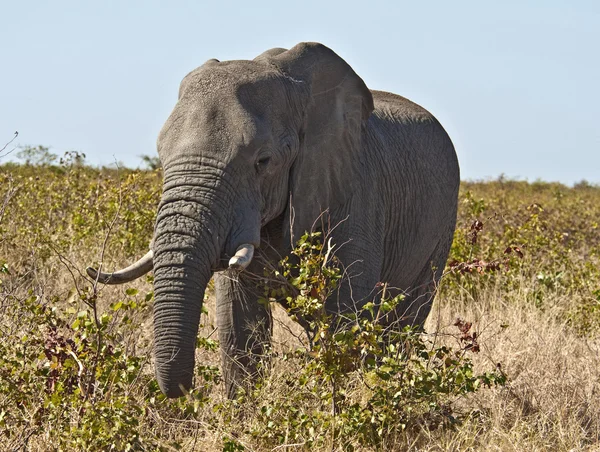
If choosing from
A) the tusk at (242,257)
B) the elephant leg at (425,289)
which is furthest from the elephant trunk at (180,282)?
the elephant leg at (425,289)

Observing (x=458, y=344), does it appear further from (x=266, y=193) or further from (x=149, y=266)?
(x=149, y=266)

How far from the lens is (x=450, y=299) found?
9.49m

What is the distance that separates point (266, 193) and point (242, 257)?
603mm

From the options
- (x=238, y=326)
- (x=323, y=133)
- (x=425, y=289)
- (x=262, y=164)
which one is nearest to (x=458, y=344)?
(x=425, y=289)

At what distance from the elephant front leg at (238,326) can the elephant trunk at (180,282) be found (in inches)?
40.5

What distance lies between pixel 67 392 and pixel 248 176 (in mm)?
1384

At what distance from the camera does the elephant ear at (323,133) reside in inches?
242

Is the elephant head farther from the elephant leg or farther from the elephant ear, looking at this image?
the elephant leg

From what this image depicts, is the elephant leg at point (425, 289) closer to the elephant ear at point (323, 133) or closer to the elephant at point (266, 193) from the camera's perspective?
the elephant at point (266, 193)

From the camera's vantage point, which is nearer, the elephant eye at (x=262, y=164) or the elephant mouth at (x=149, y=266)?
the elephant mouth at (x=149, y=266)

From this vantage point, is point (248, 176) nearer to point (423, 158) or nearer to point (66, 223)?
point (423, 158)

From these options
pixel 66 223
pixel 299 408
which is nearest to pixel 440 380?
pixel 299 408

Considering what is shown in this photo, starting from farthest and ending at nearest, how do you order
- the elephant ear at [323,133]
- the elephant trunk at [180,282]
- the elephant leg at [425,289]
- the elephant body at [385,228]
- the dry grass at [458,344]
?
1. the elephant leg at [425,289]
2. the elephant body at [385,228]
3. the elephant ear at [323,133]
4. the dry grass at [458,344]
5. the elephant trunk at [180,282]

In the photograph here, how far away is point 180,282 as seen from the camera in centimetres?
529
